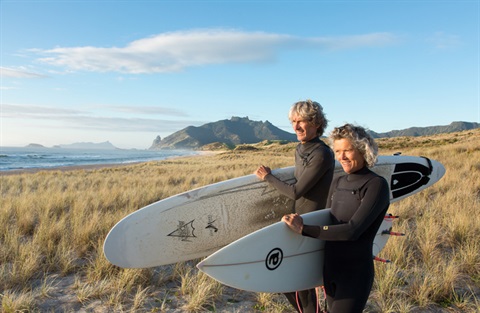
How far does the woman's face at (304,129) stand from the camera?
2.47 m

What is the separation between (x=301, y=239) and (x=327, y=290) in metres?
0.39

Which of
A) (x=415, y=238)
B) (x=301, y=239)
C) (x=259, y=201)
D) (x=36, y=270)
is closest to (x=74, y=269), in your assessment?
(x=36, y=270)

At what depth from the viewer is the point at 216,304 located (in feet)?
10.5

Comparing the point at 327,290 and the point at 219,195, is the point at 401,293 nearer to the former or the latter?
the point at 327,290

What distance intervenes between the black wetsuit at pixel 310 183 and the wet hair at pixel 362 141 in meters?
0.43

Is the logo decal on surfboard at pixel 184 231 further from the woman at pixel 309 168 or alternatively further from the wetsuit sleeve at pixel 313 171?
the wetsuit sleeve at pixel 313 171

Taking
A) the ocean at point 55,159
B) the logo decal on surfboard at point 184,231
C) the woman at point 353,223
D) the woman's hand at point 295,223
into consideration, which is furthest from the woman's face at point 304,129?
the ocean at point 55,159

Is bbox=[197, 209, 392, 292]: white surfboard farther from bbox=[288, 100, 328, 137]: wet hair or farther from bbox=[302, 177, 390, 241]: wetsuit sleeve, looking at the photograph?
bbox=[288, 100, 328, 137]: wet hair

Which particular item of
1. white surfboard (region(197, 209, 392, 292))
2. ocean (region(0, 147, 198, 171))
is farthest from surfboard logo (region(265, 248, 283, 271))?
ocean (region(0, 147, 198, 171))

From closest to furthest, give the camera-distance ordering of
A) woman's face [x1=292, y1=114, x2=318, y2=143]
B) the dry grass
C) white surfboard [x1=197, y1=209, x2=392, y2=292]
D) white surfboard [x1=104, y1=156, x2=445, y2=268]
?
1. white surfboard [x1=197, y1=209, x2=392, y2=292]
2. woman's face [x1=292, y1=114, x2=318, y2=143]
3. the dry grass
4. white surfboard [x1=104, y1=156, x2=445, y2=268]

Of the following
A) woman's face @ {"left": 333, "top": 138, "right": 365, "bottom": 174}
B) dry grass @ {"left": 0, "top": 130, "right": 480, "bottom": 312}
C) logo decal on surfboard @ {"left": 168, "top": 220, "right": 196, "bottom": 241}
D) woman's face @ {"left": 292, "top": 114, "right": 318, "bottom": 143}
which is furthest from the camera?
logo decal on surfboard @ {"left": 168, "top": 220, "right": 196, "bottom": 241}

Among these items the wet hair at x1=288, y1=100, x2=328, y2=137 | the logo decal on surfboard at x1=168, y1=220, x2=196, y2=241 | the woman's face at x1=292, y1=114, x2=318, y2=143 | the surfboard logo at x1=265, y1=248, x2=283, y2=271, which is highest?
the wet hair at x1=288, y1=100, x2=328, y2=137

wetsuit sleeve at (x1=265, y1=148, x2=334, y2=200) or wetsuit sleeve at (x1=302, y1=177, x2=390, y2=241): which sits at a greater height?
wetsuit sleeve at (x1=265, y1=148, x2=334, y2=200)

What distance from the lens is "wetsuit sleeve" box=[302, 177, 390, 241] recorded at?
183cm
